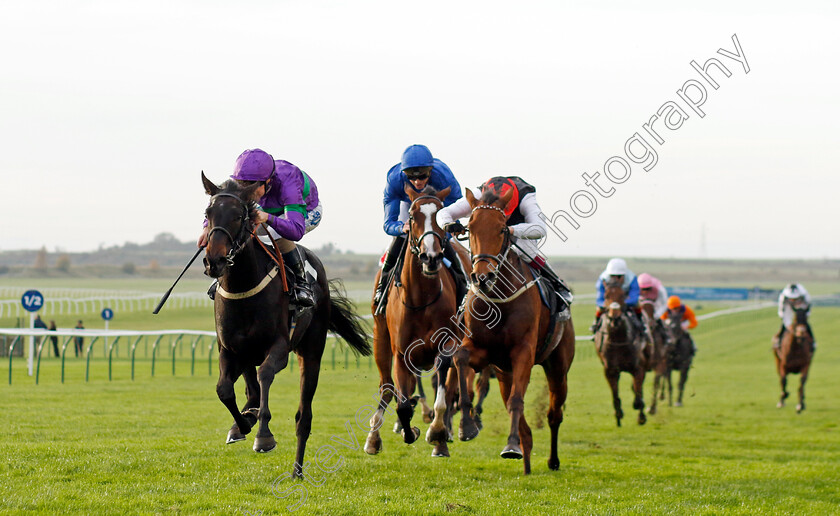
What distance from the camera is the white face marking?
637cm

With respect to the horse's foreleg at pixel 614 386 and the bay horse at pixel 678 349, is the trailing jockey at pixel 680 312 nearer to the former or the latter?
the bay horse at pixel 678 349

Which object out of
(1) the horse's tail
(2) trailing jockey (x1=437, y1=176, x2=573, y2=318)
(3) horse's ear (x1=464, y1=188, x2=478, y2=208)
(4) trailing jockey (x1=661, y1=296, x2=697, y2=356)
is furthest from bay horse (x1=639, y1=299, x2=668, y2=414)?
(3) horse's ear (x1=464, y1=188, x2=478, y2=208)

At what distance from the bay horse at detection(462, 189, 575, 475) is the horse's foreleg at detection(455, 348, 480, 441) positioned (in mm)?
99

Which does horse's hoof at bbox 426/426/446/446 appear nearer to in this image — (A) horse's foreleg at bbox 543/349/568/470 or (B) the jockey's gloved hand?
(B) the jockey's gloved hand

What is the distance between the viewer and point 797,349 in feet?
57.7

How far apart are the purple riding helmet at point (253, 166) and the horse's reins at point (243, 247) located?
0.38 metres

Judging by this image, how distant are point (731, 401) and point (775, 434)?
18.6ft

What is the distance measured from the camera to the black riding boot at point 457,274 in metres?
7.55

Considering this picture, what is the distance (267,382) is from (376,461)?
9.26 feet

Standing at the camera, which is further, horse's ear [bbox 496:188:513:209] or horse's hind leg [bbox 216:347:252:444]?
horse's ear [bbox 496:188:513:209]

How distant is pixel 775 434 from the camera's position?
13602 mm

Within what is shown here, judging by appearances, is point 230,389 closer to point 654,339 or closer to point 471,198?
point 471,198

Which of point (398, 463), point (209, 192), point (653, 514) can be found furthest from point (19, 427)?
point (653, 514)

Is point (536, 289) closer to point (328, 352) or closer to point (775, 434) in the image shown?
point (775, 434)
